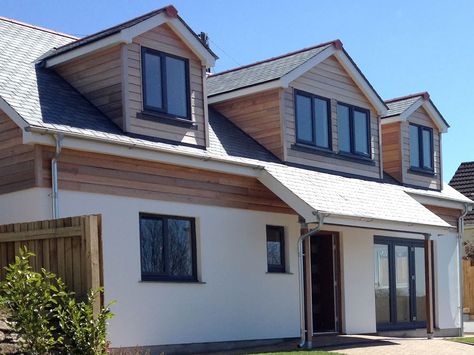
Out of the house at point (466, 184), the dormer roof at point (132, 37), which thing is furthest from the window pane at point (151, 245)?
the house at point (466, 184)

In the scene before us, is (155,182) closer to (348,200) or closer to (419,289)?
(348,200)

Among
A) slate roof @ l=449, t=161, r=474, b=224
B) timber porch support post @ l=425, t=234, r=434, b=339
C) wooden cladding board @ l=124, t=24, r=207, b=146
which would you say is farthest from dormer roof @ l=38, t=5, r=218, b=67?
slate roof @ l=449, t=161, r=474, b=224

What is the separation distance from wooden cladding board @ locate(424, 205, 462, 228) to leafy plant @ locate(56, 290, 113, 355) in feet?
47.1

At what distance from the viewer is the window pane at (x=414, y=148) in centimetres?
2266

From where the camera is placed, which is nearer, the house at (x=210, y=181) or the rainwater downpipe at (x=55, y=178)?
the rainwater downpipe at (x=55, y=178)

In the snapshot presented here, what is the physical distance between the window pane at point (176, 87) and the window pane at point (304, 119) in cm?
345

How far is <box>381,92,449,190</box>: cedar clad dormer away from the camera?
22.1 metres

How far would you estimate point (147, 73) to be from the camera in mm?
15281

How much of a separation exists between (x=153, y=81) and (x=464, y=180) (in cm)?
2341

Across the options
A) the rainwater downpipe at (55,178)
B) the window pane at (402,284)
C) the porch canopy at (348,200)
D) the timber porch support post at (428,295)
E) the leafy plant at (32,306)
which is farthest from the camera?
the window pane at (402,284)

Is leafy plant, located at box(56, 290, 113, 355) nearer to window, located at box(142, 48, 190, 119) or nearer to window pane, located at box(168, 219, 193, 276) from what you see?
window pane, located at box(168, 219, 193, 276)

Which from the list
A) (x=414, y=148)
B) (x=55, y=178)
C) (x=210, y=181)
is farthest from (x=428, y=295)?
(x=55, y=178)

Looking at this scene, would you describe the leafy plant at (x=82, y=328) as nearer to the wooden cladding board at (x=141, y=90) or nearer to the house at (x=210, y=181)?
the house at (x=210, y=181)

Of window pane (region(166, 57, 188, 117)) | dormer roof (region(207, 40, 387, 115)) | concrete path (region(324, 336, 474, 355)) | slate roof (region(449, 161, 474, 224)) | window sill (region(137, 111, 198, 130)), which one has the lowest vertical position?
concrete path (region(324, 336, 474, 355))
